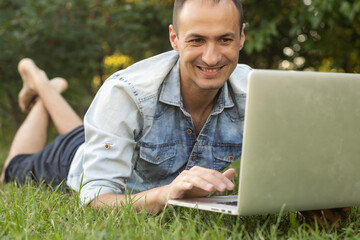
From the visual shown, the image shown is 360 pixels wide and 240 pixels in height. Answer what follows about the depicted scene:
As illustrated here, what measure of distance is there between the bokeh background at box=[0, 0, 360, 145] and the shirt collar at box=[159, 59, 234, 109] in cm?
192

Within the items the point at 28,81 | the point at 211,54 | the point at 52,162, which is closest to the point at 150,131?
the point at 211,54

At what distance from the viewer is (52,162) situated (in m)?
3.00

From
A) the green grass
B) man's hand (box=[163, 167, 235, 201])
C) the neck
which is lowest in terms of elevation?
the green grass

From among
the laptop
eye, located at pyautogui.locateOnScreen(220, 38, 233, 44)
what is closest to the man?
eye, located at pyautogui.locateOnScreen(220, 38, 233, 44)

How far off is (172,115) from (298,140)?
0.88 metres

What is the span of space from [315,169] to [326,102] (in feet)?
0.66

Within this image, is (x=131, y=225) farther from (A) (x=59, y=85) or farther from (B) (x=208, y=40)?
(A) (x=59, y=85)

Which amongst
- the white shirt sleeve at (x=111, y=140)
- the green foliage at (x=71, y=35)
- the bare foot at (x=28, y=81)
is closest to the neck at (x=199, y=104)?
the white shirt sleeve at (x=111, y=140)

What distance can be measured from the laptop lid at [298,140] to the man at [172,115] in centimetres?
29

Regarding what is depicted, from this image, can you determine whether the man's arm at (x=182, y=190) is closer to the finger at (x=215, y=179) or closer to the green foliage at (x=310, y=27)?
the finger at (x=215, y=179)

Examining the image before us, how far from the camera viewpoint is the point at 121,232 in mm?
1552

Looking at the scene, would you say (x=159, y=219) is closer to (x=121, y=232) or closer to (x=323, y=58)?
(x=121, y=232)

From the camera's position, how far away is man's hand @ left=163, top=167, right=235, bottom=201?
152cm

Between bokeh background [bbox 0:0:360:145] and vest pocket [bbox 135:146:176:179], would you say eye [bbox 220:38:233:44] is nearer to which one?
vest pocket [bbox 135:146:176:179]
